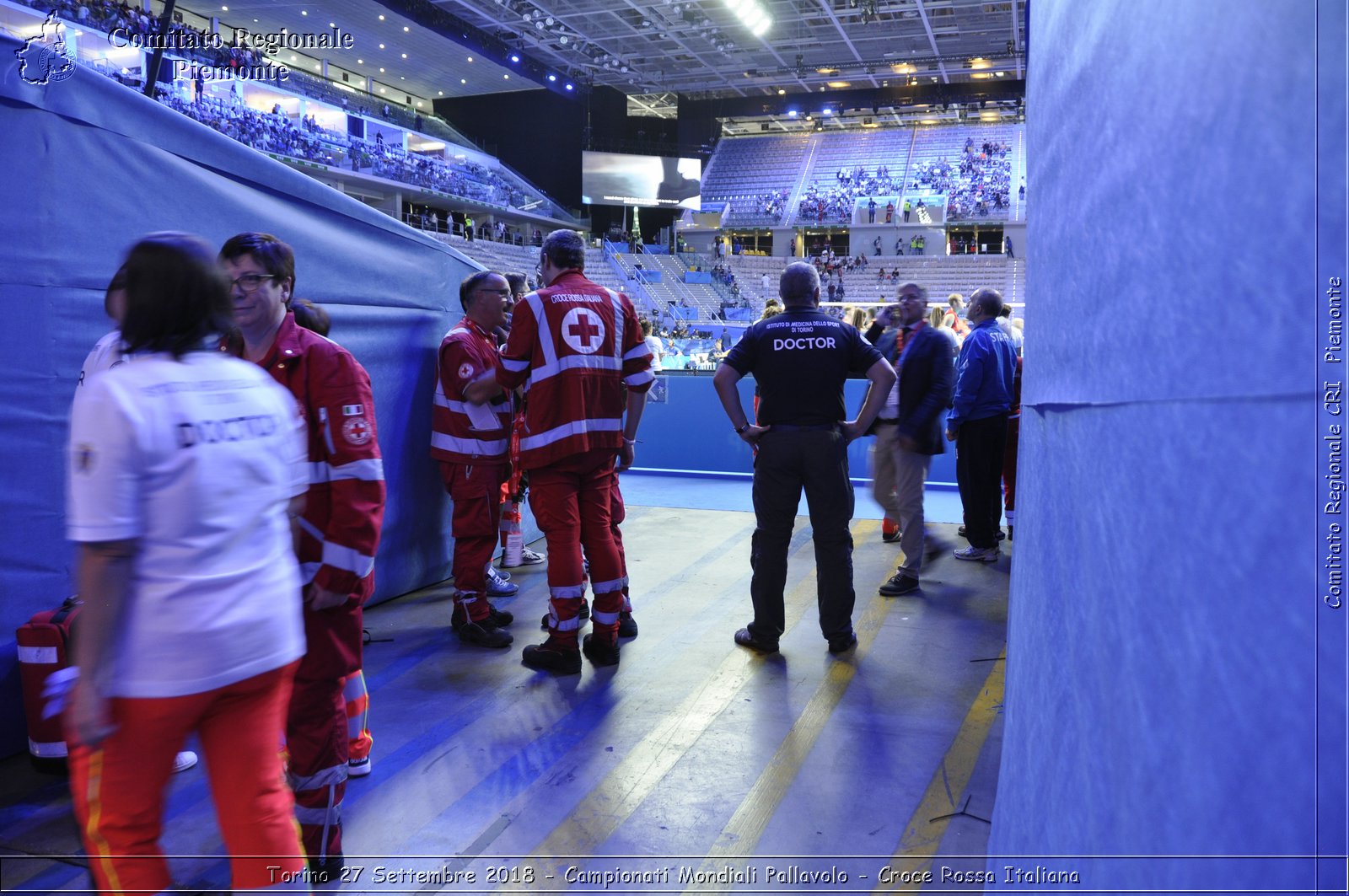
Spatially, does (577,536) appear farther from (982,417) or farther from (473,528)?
(982,417)

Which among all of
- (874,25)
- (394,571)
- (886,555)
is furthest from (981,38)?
(394,571)

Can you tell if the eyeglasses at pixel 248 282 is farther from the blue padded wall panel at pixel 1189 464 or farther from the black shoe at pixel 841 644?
the black shoe at pixel 841 644

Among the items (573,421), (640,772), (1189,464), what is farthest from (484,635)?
(1189,464)

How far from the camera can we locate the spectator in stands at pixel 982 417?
589cm

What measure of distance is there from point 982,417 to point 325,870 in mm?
4793

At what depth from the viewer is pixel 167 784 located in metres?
1.63

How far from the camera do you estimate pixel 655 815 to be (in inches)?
109

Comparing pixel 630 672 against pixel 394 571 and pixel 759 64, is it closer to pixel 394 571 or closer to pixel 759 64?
pixel 394 571

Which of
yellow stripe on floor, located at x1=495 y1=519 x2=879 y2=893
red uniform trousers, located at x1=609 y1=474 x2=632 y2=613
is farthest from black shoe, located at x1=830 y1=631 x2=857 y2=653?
red uniform trousers, located at x1=609 y1=474 x2=632 y2=613

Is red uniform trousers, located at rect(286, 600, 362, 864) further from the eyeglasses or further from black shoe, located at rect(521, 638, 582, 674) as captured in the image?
black shoe, located at rect(521, 638, 582, 674)

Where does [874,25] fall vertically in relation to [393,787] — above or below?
above

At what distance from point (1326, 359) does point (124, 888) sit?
1935 mm

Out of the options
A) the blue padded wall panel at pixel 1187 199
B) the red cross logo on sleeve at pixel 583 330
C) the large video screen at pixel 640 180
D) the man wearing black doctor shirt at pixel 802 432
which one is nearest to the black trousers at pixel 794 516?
the man wearing black doctor shirt at pixel 802 432

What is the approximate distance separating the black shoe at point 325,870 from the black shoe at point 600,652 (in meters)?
1.78
